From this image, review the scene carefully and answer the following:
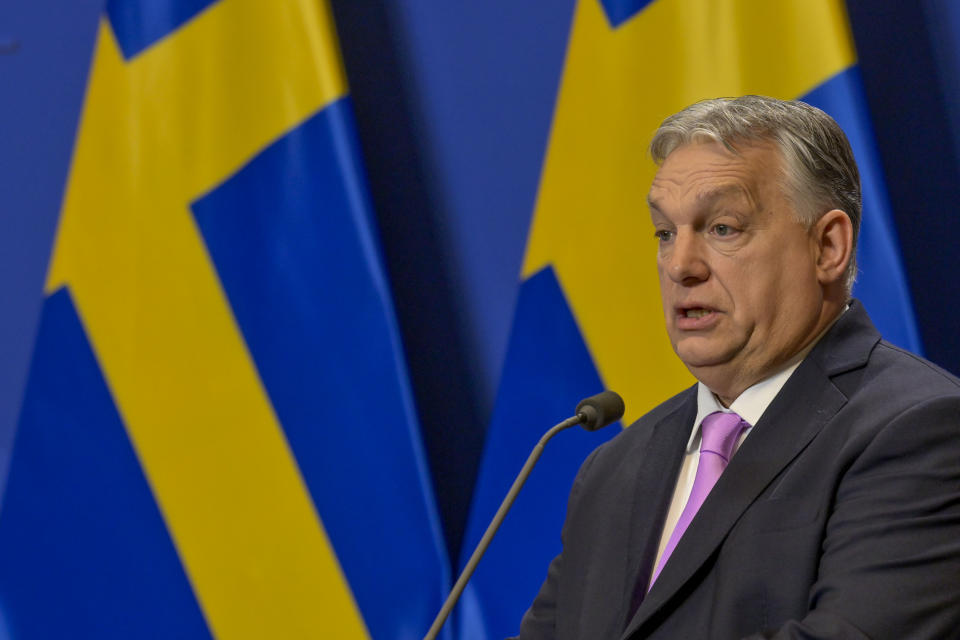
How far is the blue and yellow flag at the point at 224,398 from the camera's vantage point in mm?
2578

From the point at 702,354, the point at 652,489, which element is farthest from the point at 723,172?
the point at 652,489

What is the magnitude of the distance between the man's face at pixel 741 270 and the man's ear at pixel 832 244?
13mm

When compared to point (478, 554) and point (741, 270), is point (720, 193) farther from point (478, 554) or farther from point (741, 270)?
point (478, 554)

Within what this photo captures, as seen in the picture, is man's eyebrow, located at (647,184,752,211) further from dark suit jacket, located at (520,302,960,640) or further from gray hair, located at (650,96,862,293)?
dark suit jacket, located at (520,302,960,640)

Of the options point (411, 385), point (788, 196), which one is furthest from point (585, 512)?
point (411, 385)

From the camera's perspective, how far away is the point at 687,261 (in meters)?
1.60

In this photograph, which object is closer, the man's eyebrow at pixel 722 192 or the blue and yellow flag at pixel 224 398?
the man's eyebrow at pixel 722 192

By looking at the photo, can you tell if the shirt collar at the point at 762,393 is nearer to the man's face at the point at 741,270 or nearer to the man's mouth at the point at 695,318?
the man's face at the point at 741,270

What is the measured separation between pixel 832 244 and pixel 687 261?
8.2 inches

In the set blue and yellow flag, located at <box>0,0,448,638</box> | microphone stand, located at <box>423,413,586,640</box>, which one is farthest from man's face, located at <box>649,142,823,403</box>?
blue and yellow flag, located at <box>0,0,448,638</box>

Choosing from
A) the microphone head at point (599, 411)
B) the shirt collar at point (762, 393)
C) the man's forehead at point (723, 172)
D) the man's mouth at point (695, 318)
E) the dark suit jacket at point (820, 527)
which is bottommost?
the dark suit jacket at point (820, 527)

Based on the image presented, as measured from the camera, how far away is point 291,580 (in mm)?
2574

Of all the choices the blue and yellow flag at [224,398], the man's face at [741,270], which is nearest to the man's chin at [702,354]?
the man's face at [741,270]

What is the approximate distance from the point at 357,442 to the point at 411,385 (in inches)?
7.1
